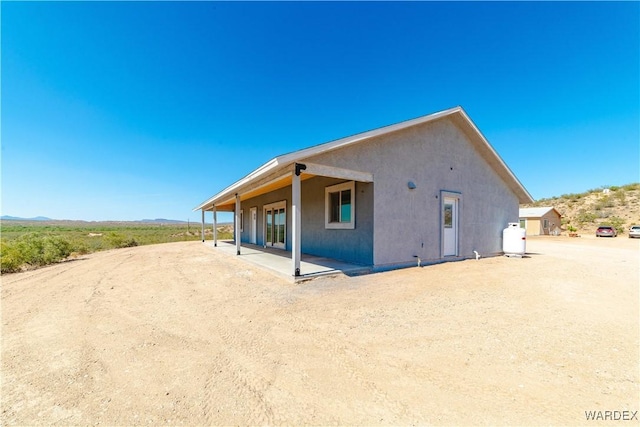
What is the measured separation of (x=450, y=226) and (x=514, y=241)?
3.09m

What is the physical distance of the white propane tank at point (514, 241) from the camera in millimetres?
9773

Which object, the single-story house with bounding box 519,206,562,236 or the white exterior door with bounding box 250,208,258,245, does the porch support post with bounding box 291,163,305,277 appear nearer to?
the white exterior door with bounding box 250,208,258,245

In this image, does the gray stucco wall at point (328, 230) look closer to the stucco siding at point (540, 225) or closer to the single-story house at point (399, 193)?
the single-story house at point (399, 193)

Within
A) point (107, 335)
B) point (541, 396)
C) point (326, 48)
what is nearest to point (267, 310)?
point (107, 335)

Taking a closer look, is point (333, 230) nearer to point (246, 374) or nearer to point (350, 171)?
point (350, 171)

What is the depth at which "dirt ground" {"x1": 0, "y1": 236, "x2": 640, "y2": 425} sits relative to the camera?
1.98 metres

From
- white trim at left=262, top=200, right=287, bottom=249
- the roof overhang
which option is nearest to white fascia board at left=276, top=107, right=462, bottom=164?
the roof overhang

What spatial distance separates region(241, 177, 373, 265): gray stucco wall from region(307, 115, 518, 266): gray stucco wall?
0.27 m

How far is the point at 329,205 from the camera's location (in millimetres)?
8773

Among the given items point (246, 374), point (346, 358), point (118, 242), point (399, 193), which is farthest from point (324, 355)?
point (118, 242)

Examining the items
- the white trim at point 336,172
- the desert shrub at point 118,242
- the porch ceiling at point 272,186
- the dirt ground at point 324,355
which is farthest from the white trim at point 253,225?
the desert shrub at point 118,242

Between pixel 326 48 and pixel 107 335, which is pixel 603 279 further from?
pixel 326 48

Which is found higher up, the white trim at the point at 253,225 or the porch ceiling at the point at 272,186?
the porch ceiling at the point at 272,186

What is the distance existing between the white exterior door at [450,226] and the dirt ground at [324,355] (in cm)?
333
